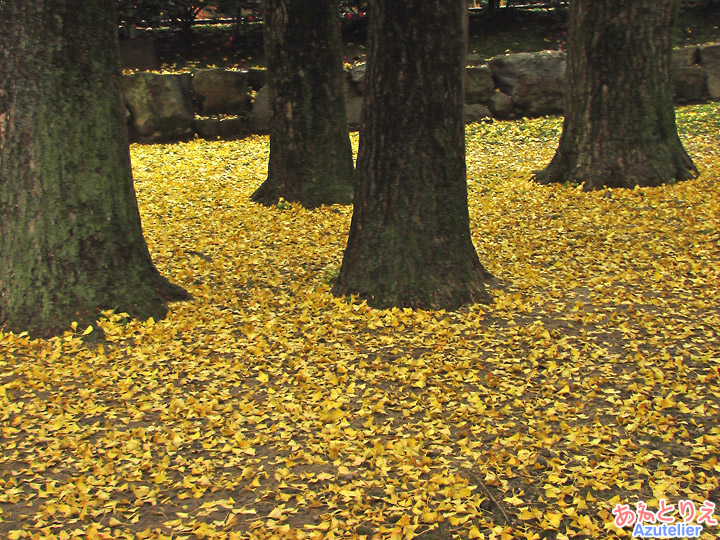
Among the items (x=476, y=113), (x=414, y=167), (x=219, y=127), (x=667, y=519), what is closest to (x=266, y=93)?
(x=219, y=127)

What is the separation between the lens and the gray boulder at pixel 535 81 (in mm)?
14047

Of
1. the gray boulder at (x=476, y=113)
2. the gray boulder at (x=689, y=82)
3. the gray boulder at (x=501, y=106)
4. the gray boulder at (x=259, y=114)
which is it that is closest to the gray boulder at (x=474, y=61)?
the gray boulder at (x=501, y=106)

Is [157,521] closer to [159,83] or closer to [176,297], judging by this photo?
[176,297]

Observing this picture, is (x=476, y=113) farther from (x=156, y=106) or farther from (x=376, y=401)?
(x=376, y=401)

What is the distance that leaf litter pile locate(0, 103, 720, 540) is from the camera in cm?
331

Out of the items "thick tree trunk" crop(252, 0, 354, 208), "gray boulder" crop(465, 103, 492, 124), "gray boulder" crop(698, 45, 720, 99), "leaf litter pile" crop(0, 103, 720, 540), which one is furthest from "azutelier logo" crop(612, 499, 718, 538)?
"gray boulder" crop(698, 45, 720, 99)

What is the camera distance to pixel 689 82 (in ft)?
47.9

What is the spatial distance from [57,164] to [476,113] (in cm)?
1005

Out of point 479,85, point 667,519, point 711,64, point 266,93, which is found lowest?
point 667,519

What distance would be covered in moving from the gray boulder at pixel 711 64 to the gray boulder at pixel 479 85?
14.3ft

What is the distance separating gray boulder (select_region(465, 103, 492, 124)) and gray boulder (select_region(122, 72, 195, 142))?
5.10 m

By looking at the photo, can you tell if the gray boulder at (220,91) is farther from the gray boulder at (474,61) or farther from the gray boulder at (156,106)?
the gray boulder at (474,61)

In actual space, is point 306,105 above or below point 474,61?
below

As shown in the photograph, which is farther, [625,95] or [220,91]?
[220,91]
